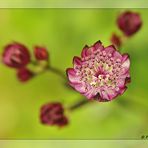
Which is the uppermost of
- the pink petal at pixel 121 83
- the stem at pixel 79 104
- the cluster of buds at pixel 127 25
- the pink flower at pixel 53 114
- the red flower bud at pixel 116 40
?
the cluster of buds at pixel 127 25

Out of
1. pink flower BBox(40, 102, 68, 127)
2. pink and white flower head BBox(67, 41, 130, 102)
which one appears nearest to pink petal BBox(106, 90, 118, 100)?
pink and white flower head BBox(67, 41, 130, 102)

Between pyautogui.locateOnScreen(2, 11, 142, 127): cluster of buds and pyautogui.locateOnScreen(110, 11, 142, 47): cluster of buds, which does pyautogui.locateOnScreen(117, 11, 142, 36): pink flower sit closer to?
pyautogui.locateOnScreen(110, 11, 142, 47): cluster of buds

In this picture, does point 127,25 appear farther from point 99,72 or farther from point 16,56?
point 16,56

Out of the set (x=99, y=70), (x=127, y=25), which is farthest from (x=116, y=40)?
(x=99, y=70)

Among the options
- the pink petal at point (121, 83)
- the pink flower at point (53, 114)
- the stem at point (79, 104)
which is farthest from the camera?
the stem at point (79, 104)

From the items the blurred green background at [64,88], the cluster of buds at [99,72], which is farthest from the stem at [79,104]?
the cluster of buds at [99,72]

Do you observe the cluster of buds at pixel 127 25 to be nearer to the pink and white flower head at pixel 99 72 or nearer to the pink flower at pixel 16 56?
the pink and white flower head at pixel 99 72
